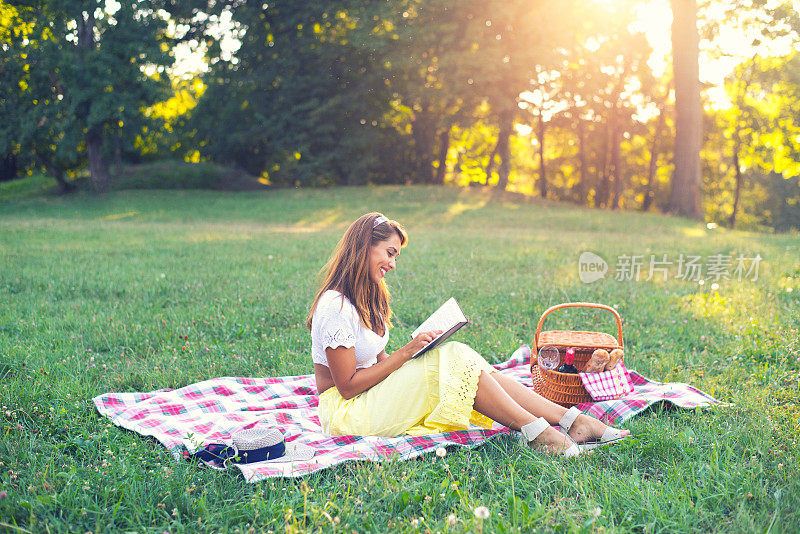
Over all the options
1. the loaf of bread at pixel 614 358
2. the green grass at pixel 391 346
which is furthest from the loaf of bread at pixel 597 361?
the green grass at pixel 391 346

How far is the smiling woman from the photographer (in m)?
3.51

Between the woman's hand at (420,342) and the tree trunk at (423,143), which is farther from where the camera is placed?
the tree trunk at (423,143)

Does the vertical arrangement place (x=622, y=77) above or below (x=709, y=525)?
above

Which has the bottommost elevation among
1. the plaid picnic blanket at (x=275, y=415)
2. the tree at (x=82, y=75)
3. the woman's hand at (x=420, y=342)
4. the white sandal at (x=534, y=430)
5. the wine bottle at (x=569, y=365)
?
the plaid picnic blanket at (x=275, y=415)

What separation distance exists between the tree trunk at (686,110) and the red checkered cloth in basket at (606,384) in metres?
18.8

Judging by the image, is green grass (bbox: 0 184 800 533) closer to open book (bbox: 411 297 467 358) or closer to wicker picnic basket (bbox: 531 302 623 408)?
wicker picnic basket (bbox: 531 302 623 408)

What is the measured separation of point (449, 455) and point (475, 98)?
2462 cm

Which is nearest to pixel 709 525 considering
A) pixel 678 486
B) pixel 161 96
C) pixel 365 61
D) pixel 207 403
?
pixel 678 486

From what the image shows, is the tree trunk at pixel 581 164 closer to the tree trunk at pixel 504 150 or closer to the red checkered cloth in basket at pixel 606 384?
the tree trunk at pixel 504 150

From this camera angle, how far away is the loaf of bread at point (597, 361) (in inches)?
165

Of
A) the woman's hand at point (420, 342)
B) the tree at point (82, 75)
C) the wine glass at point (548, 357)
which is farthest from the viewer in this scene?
the tree at point (82, 75)

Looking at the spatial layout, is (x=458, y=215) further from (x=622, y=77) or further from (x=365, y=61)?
(x=622, y=77)

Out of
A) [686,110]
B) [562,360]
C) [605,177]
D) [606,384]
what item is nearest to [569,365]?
[562,360]

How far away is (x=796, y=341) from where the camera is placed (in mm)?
5457
